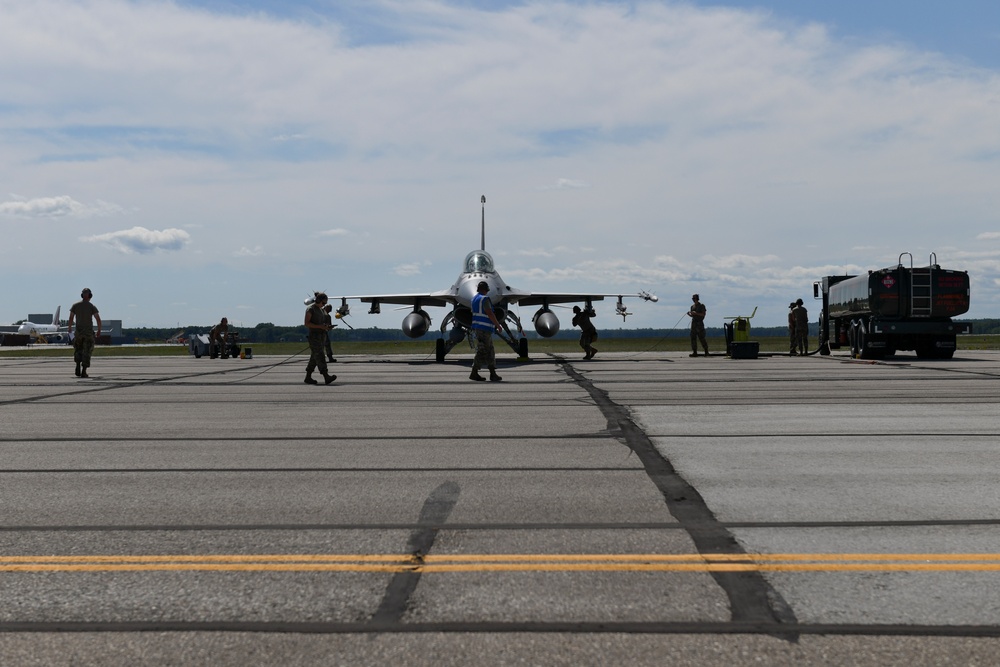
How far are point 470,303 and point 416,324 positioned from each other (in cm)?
467

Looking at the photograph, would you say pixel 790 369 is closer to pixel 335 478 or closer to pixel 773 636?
pixel 335 478

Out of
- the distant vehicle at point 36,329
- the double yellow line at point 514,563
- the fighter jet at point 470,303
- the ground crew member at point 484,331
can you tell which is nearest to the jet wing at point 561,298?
the fighter jet at point 470,303

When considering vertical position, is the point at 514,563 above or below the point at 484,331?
below

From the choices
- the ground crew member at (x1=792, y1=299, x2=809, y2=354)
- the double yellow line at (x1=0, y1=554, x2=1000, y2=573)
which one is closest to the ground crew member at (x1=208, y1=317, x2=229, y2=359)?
the ground crew member at (x1=792, y1=299, x2=809, y2=354)

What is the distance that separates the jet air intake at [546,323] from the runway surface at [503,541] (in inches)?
785

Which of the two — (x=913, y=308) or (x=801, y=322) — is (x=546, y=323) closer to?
(x=801, y=322)

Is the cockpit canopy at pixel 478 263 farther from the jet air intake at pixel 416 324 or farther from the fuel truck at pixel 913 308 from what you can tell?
the fuel truck at pixel 913 308

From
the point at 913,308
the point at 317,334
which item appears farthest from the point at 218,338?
the point at 913,308

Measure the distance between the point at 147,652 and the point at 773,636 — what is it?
7.43ft

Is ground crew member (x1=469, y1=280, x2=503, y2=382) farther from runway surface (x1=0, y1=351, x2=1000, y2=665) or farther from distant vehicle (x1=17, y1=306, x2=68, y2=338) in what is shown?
distant vehicle (x1=17, y1=306, x2=68, y2=338)

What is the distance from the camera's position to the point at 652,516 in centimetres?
534

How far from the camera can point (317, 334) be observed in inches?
691

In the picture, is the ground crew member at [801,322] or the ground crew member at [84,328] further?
the ground crew member at [801,322]

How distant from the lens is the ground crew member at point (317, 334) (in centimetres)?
1727
